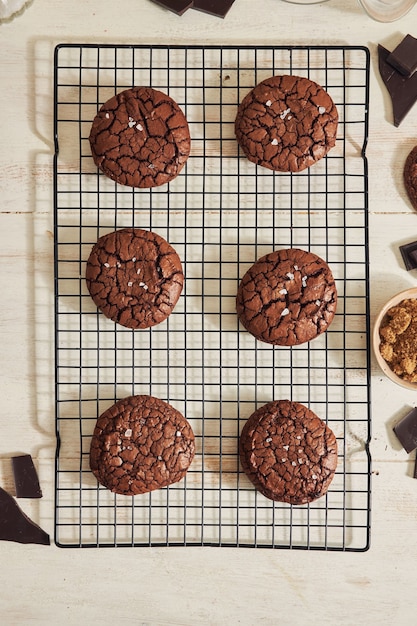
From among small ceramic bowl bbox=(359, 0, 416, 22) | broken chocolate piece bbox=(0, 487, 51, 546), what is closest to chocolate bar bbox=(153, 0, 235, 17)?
small ceramic bowl bbox=(359, 0, 416, 22)

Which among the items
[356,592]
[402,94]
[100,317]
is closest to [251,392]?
[100,317]

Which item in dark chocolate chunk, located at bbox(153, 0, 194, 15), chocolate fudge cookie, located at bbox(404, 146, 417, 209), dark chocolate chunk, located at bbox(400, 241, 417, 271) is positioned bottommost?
dark chocolate chunk, located at bbox(400, 241, 417, 271)

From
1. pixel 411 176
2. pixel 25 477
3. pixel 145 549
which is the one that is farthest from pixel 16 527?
pixel 411 176

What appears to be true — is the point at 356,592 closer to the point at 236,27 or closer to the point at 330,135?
the point at 330,135

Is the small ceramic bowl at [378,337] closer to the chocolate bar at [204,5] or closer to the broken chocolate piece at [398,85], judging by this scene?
the broken chocolate piece at [398,85]

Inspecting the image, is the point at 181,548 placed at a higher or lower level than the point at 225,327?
lower

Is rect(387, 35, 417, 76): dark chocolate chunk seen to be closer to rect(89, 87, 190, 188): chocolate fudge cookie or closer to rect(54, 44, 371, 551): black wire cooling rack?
rect(54, 44, 371, 551): black wire cooling rack

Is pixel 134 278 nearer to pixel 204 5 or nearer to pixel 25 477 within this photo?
pixel 25 477
